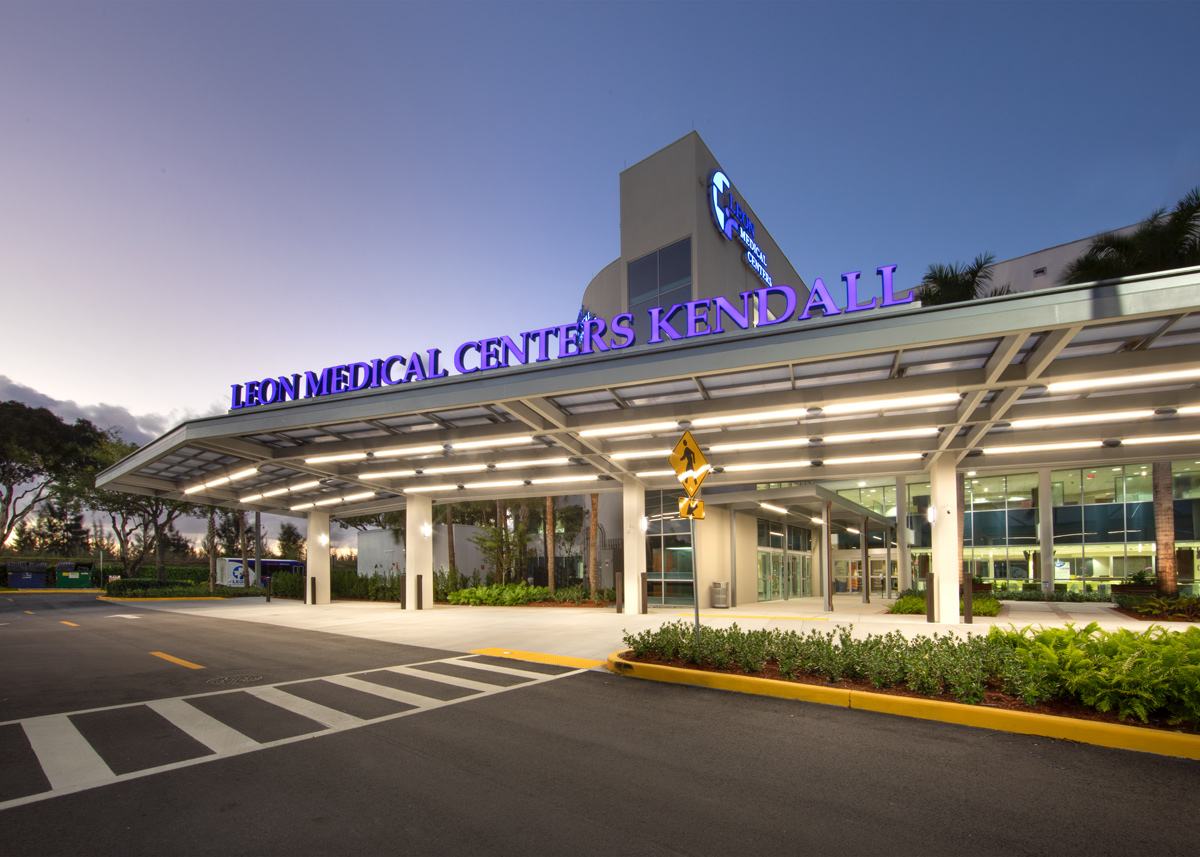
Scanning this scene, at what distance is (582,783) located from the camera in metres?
5.40

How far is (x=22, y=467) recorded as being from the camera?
49.7m

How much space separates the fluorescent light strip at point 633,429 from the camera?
A: 1537 cm

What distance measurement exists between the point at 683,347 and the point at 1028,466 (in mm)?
13349

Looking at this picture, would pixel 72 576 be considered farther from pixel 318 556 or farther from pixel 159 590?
pixel 318 556

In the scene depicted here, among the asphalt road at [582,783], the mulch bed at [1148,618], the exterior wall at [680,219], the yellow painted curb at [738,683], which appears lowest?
the mulch bed at [1148,618]

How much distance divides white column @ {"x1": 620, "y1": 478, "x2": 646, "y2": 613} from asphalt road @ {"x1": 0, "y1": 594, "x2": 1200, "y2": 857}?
12.5 meters

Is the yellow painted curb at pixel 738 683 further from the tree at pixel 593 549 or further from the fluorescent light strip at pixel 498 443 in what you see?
the tree at pixel 593 549

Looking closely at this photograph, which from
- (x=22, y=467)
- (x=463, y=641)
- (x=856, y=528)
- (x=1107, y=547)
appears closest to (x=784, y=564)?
(x=856, y=528)

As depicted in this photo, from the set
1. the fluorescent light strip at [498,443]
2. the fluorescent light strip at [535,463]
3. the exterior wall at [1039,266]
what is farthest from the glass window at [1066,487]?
the fluorescent light strip at [498,443]

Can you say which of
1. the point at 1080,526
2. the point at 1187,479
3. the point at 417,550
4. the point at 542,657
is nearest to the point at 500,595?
the point at 417,550

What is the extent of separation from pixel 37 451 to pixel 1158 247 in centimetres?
6665

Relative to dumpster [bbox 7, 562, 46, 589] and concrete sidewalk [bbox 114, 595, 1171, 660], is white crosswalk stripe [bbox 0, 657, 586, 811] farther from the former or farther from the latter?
dumpster [bbox 7, 562, 46, 589]

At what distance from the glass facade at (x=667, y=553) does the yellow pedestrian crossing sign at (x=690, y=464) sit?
14.7 metres

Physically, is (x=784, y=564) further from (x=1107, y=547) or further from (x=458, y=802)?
(x=458, y=802)
